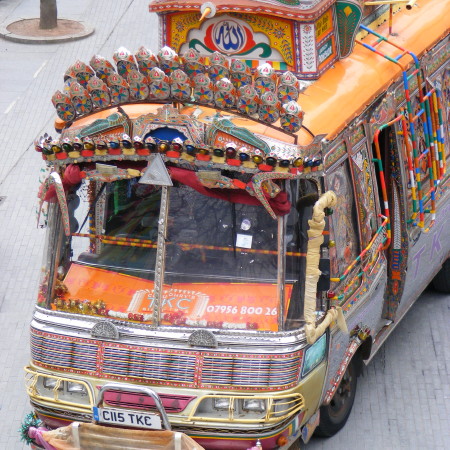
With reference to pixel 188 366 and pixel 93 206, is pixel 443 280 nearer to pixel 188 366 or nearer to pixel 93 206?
pixel 93 206

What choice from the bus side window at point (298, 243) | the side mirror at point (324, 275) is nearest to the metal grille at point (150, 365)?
the bus side window at point (298, 243)

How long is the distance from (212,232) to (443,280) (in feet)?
14.5

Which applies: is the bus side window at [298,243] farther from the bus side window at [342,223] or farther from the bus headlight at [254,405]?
the bus headlight at [254,405]

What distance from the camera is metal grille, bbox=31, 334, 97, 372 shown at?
7.65 m

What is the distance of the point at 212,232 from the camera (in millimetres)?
8000

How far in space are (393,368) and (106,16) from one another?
42.2 ft

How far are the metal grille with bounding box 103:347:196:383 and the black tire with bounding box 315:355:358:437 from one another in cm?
189

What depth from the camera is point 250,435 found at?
7418 mm

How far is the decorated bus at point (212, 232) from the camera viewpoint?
7.45 m

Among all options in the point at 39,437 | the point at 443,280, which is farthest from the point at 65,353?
the point at 443,280

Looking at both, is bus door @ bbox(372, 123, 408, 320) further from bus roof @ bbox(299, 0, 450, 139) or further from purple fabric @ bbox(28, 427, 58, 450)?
purple fabric @ bbox(28, 427, 58, 450)

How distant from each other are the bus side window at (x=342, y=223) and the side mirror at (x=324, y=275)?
0.23 meters

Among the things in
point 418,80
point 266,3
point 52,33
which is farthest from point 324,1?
point 52,33

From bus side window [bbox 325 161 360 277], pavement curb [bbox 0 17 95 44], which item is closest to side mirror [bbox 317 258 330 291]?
bus side window [bbox 325 161 360 277]
